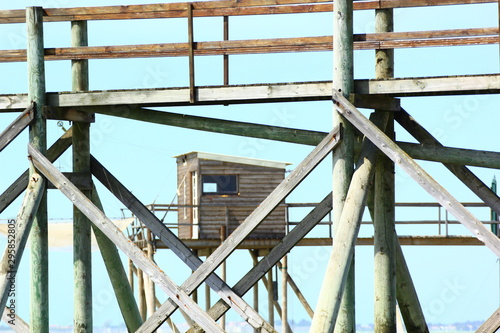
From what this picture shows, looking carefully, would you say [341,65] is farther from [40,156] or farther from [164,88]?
[40,156]

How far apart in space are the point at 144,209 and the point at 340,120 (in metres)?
2.68

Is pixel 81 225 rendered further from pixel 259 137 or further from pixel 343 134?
pixel 343 134

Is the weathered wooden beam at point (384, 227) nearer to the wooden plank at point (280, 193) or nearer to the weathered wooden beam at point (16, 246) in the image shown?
the wooden plank at point (280, 193)

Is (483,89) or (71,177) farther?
(71,177)

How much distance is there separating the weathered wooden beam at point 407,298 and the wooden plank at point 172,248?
2086 millimetres

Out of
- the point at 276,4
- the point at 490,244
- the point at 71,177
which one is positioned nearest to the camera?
the point at 490,244

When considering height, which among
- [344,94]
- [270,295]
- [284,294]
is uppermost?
[344,94]

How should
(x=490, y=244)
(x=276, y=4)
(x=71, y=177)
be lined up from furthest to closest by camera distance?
(x=71, y=177)
(x=276, y=4)
(x=490, y=244)

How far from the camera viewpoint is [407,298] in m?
13.0

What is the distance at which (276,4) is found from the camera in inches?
473

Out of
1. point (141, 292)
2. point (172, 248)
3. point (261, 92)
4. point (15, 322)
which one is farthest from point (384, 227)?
point (141, 292)

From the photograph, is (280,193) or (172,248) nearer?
(280,193)

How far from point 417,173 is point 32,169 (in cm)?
441

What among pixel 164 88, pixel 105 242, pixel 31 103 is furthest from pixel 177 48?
pixel 105 242
